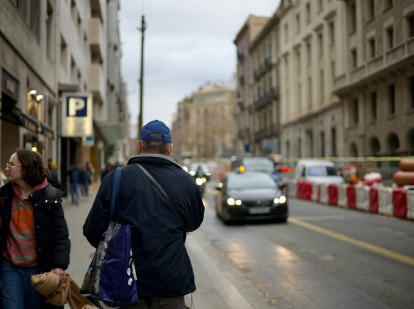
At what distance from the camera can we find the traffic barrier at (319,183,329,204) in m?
21.7

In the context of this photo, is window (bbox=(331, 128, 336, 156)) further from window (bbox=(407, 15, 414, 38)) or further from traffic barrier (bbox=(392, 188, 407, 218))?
traffic barrier (bbox=(392, 188, 407, 218))

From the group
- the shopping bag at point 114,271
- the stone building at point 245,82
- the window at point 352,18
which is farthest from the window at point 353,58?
the shopping bag at point 114,271

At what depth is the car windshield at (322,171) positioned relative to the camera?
25109 millimetres

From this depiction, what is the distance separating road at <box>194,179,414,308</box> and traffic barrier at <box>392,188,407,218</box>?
59 cm

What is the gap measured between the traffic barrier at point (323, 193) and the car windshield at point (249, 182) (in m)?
6.57

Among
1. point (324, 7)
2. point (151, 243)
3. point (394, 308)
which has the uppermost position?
point (324, 7)

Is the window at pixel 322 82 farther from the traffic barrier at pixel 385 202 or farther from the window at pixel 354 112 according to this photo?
the traffic barrier at pixel 385 202

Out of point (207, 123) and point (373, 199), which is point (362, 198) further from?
point (207, 123)

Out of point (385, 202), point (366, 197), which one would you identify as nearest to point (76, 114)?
point (366, 197)

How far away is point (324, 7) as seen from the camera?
41625 millimetres

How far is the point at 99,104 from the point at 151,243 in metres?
39.1

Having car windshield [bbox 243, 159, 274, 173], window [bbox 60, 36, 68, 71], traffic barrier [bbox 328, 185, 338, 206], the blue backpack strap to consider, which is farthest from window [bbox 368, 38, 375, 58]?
the blue backpack strap

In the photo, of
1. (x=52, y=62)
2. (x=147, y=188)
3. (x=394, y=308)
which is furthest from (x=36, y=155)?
(x=52, y=62)

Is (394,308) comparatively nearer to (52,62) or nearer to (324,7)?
(52,62)
